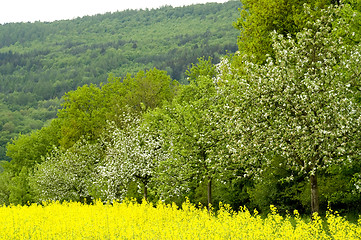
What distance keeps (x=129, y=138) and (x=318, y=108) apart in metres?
21.9

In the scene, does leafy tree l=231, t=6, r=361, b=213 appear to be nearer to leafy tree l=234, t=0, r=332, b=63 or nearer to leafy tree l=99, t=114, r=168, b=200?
leafy tree l=234, t=0, r=332, b=63

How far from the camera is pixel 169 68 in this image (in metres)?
155

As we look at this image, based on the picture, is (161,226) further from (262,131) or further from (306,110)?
(306,110)

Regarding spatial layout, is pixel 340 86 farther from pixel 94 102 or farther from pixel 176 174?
pixel 94 102

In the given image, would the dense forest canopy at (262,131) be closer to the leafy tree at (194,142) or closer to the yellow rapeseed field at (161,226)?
the leafy tree at (194,142)

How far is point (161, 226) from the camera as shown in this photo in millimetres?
19297

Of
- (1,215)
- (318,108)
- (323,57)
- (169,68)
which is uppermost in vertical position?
(169,68)

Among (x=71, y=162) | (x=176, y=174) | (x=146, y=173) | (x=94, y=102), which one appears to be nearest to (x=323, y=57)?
(x=176, y=174)

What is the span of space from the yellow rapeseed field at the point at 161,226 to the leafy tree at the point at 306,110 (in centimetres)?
295

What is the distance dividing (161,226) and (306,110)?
8.12 m

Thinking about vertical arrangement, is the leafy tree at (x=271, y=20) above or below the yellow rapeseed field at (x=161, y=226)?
above

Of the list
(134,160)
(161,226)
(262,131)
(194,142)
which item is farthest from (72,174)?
(262,131)

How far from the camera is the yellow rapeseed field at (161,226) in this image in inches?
579

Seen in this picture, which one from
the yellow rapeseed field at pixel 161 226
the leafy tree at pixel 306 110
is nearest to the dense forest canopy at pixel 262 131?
the leafy tree at pixel 306 110
